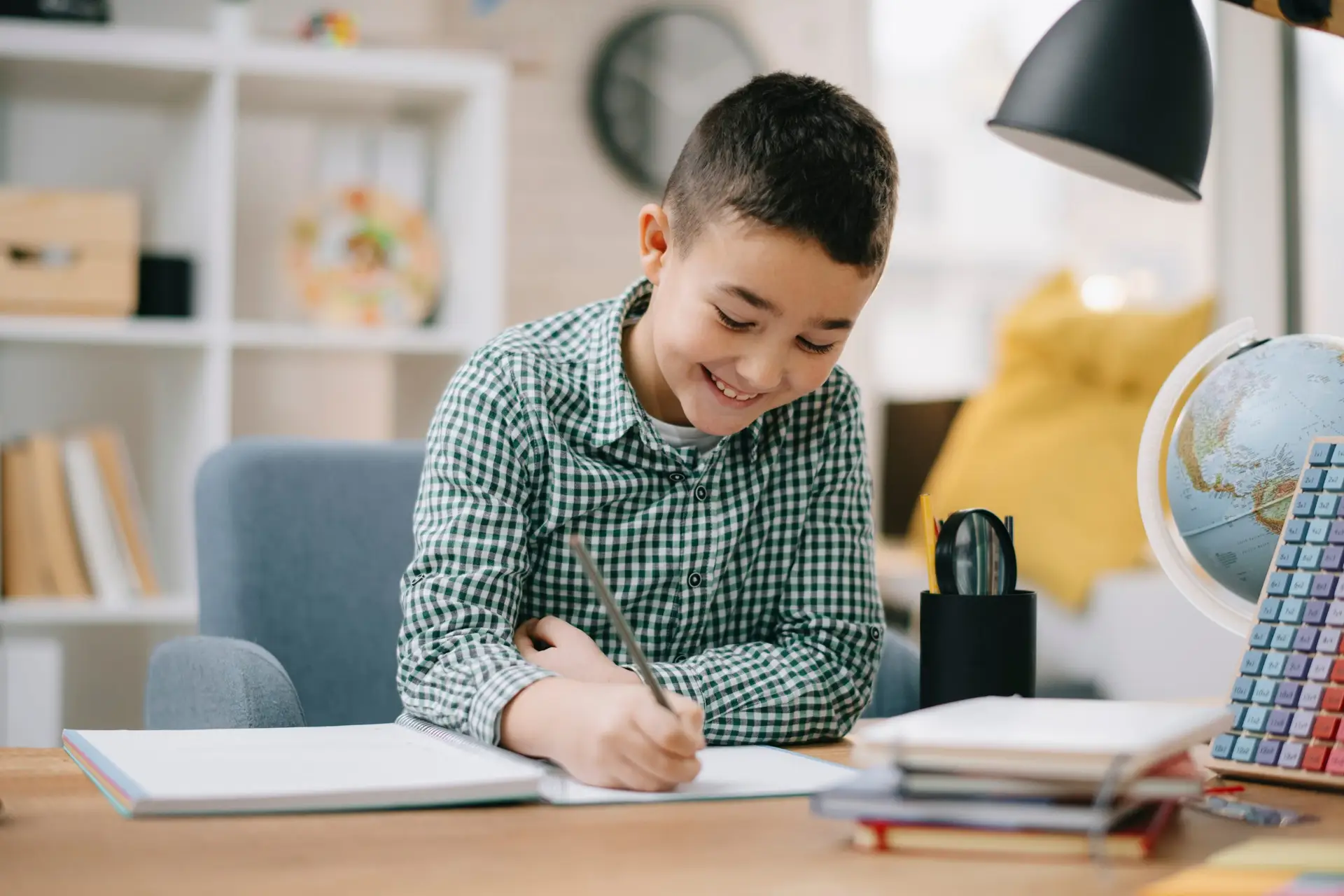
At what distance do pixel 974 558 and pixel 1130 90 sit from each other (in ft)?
1.08

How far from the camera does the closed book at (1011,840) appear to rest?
2.16 ft

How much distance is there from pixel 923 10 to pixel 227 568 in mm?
3021

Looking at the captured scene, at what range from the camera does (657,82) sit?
11.2ft

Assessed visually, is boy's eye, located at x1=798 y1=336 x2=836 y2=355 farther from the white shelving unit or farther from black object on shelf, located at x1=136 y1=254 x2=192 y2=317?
black object on shelf, located at x1=136 y1=254 x2=192 y2=317

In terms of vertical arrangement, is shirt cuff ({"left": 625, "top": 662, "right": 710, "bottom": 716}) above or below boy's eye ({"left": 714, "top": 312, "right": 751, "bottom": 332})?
below

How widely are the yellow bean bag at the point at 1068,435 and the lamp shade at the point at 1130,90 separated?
191 centimetres

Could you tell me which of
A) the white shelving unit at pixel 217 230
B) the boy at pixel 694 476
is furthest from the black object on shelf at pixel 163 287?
the boy at pixel 694 476

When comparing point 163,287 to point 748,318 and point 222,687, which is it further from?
point 748,318

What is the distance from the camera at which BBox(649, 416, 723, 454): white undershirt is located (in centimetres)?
120

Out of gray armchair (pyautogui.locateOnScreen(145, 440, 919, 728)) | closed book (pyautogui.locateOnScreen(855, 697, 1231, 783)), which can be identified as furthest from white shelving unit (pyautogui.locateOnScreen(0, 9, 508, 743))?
closed book (pyautogui.locateOnScreen(855, 697, 1231, 783))

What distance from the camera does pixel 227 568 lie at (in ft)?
4.53

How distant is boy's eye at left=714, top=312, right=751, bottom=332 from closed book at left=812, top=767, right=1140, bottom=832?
417mm

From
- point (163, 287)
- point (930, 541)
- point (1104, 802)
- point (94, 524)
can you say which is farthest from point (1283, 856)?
point (163, 287)

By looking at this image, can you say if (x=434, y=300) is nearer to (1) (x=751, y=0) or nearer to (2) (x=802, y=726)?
(1) (x=751, y=0)
